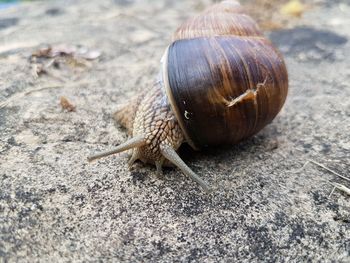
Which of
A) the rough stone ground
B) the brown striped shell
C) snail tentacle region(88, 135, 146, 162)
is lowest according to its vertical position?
the rough stone ground

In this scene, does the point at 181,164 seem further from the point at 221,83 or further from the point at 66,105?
the point at 66,105

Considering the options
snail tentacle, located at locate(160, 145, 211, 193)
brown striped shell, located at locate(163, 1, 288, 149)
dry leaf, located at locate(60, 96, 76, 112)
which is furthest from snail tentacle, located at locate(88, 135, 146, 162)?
dry leaf, located at locate(60, 96, 76, 112)

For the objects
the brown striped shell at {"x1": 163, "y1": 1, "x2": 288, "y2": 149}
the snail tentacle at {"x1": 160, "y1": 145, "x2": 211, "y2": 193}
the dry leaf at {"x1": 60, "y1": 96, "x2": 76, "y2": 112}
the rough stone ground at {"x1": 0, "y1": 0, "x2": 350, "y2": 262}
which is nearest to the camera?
the rough stone ground at {"x1": 0, "y1": 0, "x2": 350, "y2": 262}

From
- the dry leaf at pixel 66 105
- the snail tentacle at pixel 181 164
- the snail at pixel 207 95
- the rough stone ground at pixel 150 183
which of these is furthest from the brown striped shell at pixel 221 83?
the dry leaf at pixel 66 105

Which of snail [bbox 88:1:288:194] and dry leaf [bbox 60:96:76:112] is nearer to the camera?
snail [bbox 88:1:288:194]

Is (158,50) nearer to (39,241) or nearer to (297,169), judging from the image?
(297,169)

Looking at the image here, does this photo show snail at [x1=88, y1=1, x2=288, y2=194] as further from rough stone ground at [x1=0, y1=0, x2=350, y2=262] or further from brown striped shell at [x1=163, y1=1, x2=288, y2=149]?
rough stone ground at [x1=0, y1=0, x2=350, y2=262]

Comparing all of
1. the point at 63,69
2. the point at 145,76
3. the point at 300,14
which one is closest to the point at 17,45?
the point at 63,69
